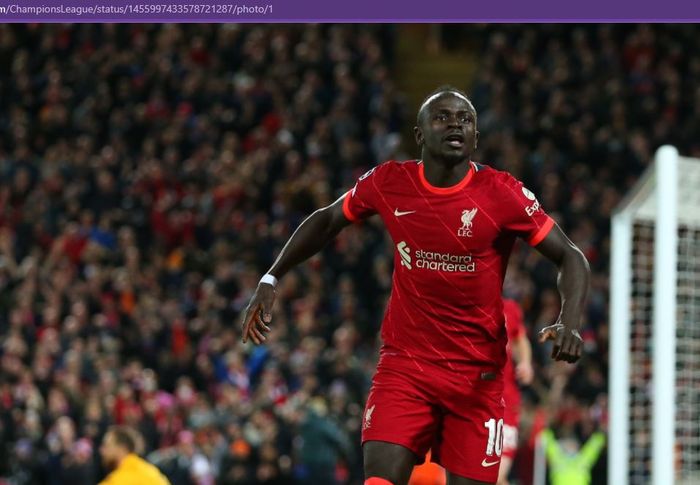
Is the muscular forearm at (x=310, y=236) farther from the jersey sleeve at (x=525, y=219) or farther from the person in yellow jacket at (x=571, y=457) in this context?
the person in yellow jacket at (x=571, y=457)

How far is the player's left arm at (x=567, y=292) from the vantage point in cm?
534

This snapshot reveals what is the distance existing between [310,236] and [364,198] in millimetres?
299

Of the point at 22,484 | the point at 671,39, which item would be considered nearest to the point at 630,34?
the point at 671,39

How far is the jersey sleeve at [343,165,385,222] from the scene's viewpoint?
601 cm

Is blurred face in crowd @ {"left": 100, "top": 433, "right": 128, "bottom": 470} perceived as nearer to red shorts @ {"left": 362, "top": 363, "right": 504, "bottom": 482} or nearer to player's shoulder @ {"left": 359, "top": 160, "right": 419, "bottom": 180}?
red shorts @ {"left": 362, "top": 363, "right": 504, "bottom": 482}

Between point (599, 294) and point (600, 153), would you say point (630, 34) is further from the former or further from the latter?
point (599, 294)

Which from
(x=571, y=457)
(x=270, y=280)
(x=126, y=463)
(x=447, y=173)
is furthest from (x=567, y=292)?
(x=571, y=457)

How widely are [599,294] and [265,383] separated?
4.63 m

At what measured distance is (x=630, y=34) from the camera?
21.5m
